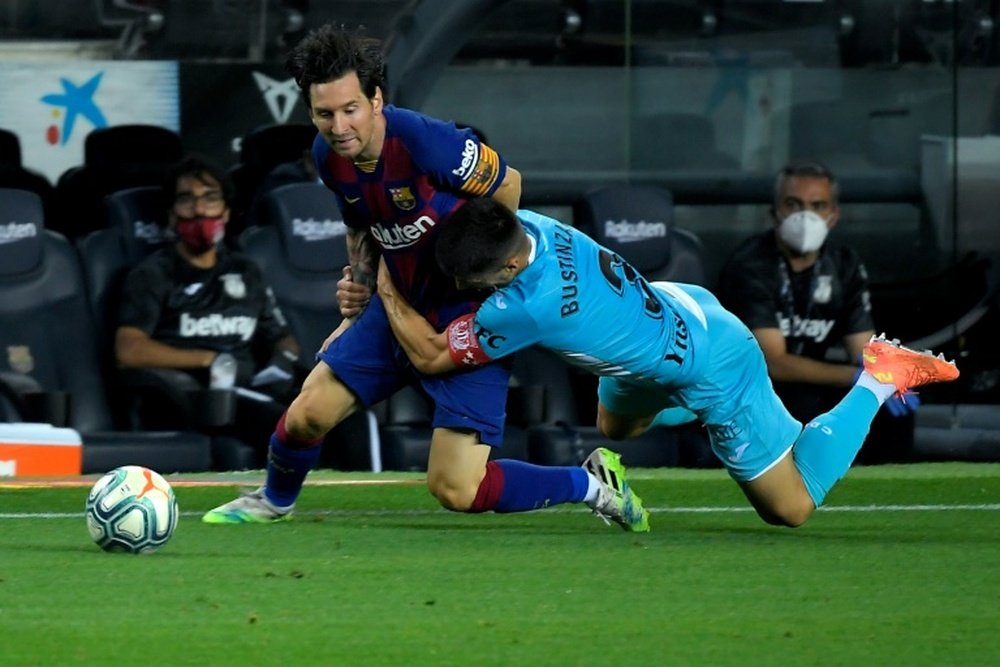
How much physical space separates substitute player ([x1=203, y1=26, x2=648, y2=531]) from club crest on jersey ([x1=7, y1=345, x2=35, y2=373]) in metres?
3.03

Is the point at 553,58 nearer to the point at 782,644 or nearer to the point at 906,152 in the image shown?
the point at 906,152

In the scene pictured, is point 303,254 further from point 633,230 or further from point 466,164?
point 466,164

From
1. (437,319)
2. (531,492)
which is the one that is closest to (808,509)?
(531,492)

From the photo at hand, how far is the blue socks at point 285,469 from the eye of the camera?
21.8 ft

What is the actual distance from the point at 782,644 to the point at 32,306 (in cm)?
572

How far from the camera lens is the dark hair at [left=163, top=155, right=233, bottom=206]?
378 inches

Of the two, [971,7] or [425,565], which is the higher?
[971,7]

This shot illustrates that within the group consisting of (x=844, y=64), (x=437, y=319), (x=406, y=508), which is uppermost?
(x=844, y=64)

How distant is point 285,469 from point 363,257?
2.26 ft

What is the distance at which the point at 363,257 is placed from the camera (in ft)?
21.8

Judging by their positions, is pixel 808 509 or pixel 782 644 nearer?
pixel 782 644

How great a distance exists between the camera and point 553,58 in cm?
1102

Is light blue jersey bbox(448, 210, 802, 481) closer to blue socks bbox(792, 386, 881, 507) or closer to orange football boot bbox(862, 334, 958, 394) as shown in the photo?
blue socks bbox(792, 386, 881, 507)

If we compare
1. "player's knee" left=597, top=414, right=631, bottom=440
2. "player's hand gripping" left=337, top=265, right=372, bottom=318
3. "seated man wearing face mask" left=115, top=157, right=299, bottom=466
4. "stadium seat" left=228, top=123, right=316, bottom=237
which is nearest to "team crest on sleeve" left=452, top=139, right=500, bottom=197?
"player's hand gripping" left=337, top=265, right=372, bottom=318
